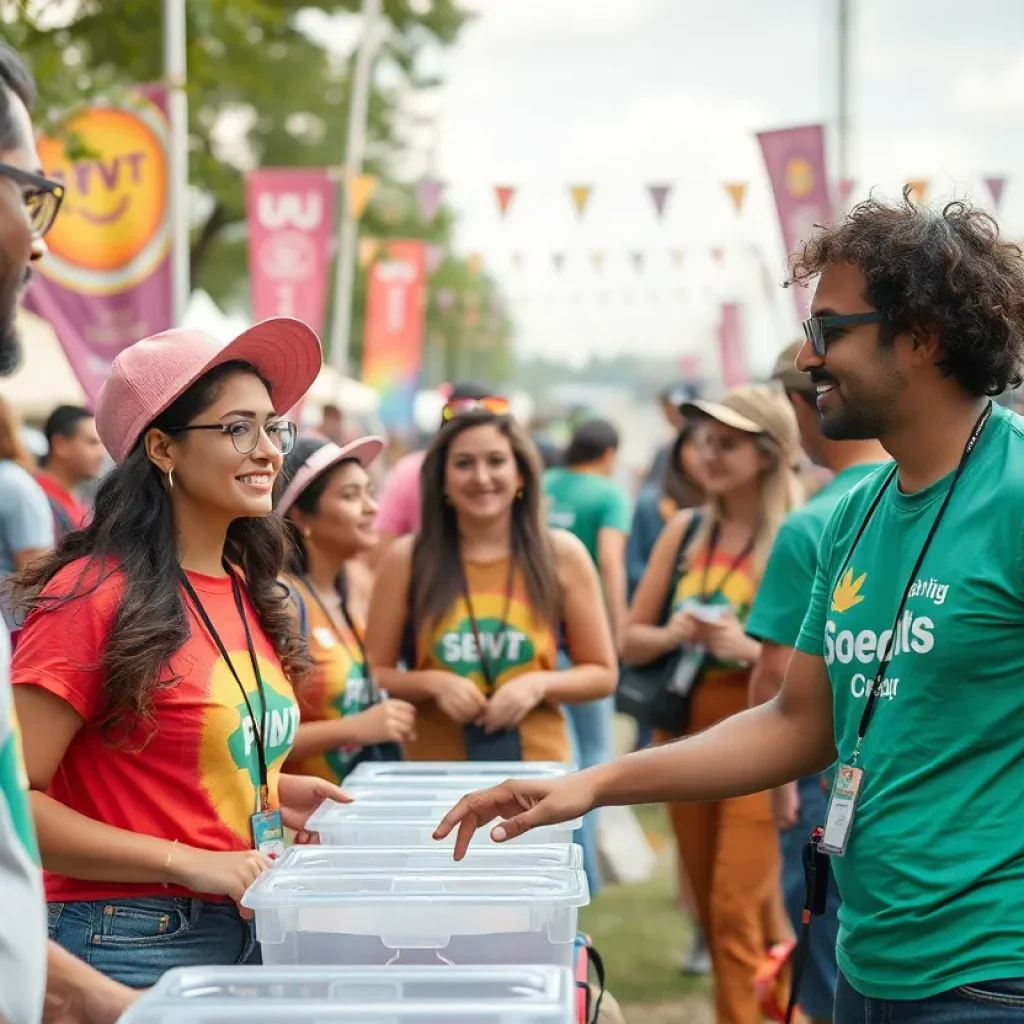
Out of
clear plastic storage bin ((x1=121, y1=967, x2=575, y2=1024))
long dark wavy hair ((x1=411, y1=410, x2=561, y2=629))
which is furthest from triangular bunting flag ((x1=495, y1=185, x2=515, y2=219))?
clear plastic storage bin ((x1=121, y1=967, x2=575, y2=1024))

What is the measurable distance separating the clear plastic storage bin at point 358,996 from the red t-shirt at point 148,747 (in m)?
0.71

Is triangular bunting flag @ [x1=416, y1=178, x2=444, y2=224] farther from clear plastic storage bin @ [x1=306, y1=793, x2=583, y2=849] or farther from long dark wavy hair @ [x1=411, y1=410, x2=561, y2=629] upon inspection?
clear plastic storage bin @ [x1=306, y1=793, x2=583, y2=849]

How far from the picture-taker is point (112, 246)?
8297 mm

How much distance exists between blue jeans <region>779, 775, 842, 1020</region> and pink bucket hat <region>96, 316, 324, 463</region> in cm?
198

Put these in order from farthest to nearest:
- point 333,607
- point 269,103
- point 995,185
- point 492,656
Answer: point 269,103
point 995,185
point 492,656
point 333,607

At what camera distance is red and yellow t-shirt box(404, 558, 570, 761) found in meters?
4.77

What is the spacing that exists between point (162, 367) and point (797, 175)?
1019 cm

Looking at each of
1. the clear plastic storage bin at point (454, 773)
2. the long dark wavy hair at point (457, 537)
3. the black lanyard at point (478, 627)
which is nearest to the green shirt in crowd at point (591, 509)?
the long dark wavy hair at point (457, 537)

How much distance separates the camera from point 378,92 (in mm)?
32375

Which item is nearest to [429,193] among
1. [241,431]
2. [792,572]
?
[792,572]

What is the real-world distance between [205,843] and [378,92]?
31.4 metres

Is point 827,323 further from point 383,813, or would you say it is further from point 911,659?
point 383,813

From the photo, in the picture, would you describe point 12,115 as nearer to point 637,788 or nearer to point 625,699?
point 637,788

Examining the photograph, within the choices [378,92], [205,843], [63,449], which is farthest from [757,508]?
[378,92]
